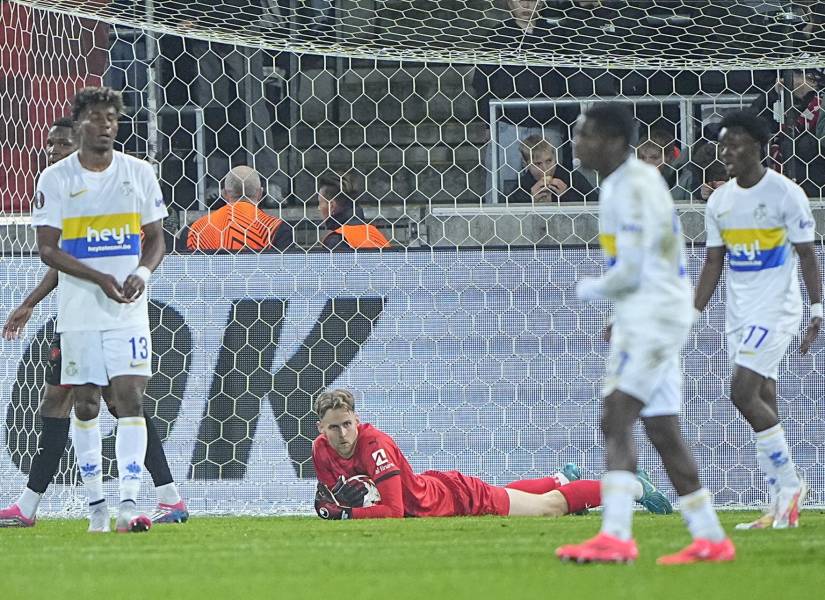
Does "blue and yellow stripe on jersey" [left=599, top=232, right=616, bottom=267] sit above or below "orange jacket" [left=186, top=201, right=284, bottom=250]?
below

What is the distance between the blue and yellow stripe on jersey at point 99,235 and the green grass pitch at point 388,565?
4.07 feet

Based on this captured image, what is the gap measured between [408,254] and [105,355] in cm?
280

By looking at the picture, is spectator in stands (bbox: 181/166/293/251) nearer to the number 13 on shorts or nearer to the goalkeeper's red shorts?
the goalkeeper's red shorts

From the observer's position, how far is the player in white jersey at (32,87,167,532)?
6496 millimetres

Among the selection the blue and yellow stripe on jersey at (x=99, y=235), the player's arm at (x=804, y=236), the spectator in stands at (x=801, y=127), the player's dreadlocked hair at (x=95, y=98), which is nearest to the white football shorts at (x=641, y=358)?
the player's arm at (x=804, y=236)

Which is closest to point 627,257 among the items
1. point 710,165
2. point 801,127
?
point 710,165

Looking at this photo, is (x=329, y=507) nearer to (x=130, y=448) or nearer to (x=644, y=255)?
(x=130, y=448)


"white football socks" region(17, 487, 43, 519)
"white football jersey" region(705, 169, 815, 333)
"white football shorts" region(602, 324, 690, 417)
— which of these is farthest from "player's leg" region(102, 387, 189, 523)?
"white football shorts" region(602, 324, 690, 417)

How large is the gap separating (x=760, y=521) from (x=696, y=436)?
2222mm

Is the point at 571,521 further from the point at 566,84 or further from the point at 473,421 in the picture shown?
the point at 566,84

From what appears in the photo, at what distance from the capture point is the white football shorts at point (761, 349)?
263 inches

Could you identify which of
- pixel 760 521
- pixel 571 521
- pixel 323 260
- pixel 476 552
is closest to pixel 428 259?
pixel 323 260

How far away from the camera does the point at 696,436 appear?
347 inches

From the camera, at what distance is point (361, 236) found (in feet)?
30.1
